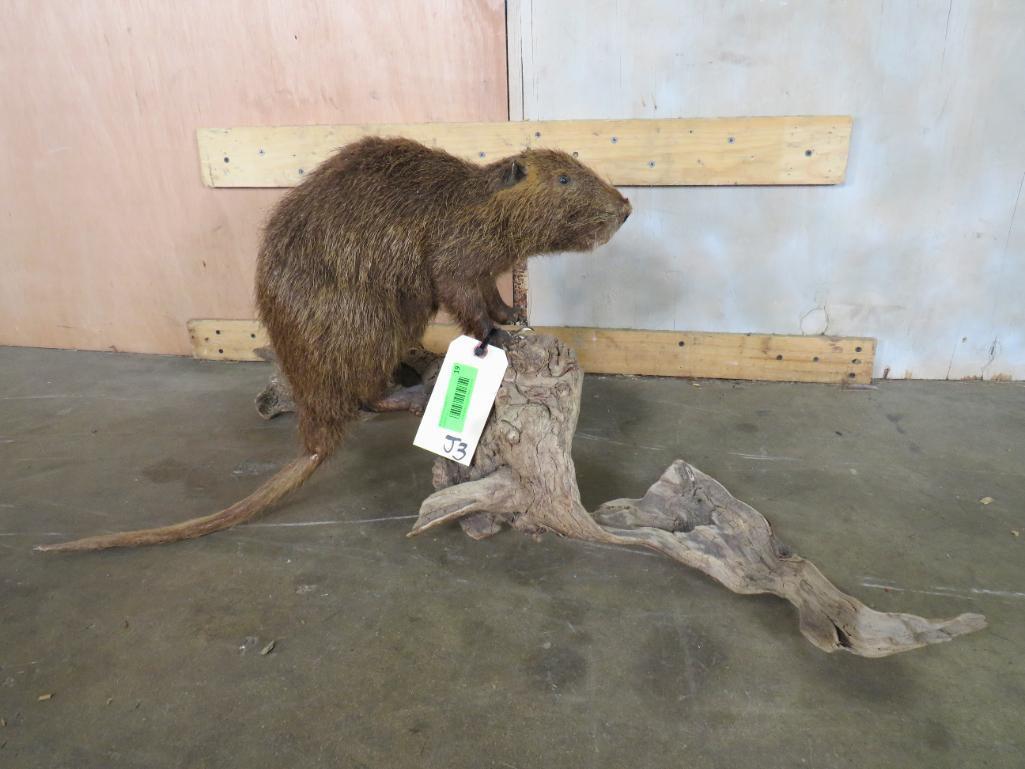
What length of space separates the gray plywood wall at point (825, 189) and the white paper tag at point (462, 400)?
123 cm

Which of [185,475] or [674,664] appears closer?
[674,664]

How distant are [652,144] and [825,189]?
751mm

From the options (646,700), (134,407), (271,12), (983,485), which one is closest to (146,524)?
(134,407)

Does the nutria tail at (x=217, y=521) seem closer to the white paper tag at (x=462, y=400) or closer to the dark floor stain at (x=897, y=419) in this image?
the white paper tag at (x=462, y=400)

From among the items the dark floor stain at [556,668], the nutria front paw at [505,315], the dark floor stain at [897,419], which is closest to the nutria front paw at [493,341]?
the nutria front paw at [505,315]

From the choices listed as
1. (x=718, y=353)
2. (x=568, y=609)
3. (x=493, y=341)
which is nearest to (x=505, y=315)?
(x=493, y=341)

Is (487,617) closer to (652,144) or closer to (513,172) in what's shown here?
(513,172)

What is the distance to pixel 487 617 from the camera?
4.84 ft

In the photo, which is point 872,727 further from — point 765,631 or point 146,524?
point 146,524

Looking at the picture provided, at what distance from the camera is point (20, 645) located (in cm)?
141

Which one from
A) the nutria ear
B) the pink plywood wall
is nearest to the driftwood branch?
the nutria ear

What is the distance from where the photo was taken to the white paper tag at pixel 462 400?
1771mm

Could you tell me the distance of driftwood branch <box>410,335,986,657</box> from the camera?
156 cm

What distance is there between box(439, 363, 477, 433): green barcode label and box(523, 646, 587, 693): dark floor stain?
668mm
